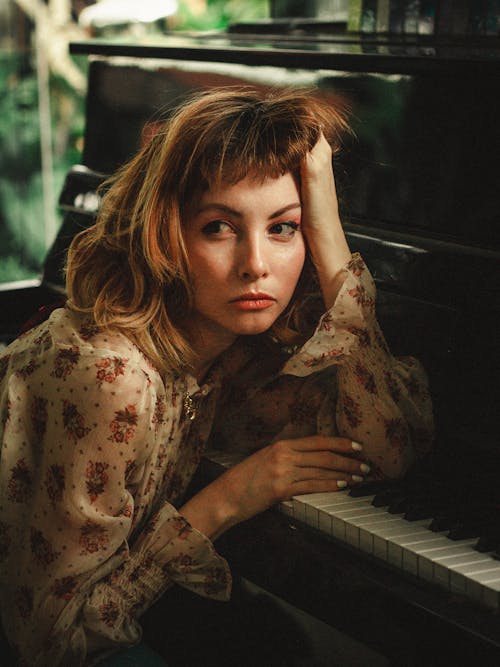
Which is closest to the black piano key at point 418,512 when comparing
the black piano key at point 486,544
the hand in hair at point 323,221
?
the black piano key at point 486,544

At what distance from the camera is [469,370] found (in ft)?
5.24

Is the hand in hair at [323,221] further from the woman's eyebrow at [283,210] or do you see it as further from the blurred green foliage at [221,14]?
the blurred green foliage at [221,14]

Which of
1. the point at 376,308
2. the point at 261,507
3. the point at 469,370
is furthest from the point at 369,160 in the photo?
the point at 261,507

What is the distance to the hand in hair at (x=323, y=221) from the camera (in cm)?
162

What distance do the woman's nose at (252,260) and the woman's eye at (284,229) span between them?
2.1 inches

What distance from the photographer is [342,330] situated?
1.62m

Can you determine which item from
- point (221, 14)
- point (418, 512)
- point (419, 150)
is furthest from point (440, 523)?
point (221, 14)

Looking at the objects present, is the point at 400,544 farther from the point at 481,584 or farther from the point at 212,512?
the point at 212,512

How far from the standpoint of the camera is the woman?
1.49 metres

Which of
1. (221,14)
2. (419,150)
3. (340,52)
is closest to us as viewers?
(419,150)

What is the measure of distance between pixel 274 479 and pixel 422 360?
0.33 metres

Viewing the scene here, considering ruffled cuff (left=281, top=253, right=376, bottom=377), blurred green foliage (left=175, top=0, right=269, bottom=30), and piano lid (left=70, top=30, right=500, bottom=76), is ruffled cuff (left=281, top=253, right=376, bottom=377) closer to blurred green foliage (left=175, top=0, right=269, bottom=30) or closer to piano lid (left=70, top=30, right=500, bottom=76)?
piano lid (left=70, top=30, right=500, bottom=76)

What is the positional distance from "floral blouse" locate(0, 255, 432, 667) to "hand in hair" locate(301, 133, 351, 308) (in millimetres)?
35

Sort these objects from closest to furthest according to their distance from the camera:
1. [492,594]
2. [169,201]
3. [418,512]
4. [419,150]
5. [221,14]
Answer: [492,594]
[418,512]
[169,201]
[419,150]
[221,14]
